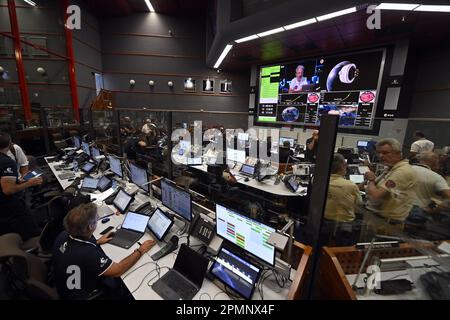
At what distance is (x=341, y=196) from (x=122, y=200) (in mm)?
2516

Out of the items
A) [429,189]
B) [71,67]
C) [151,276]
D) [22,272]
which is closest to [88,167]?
[22,272]

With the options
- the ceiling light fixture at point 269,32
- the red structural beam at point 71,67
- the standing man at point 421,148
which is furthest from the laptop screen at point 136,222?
the red structural beam at point 71,67

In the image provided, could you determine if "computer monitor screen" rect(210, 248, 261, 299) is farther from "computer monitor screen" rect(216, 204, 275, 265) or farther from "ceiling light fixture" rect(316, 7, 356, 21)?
"ceiling light fixture" rect(316, 7, 356, 21)

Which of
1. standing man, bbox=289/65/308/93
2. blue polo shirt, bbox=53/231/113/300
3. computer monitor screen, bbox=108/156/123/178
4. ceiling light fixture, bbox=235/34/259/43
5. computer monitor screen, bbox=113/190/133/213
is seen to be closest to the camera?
blue polo shirt, bbox=53/231/113/300

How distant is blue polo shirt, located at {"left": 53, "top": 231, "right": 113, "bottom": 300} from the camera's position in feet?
4.86

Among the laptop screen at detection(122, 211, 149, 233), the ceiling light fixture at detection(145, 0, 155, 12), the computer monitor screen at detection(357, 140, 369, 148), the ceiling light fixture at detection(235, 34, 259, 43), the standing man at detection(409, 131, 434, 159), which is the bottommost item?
the laptop screen at detection(122, 211, 149, 233)

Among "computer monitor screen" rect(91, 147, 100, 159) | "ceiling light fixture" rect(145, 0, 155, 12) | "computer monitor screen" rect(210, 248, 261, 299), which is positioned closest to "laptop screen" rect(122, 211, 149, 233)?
"computer monitor screen" rect(210, 248, 261, 299)

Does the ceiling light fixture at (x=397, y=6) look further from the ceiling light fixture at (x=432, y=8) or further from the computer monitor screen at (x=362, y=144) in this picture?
the computer monitor screen at (x=362, y=144)

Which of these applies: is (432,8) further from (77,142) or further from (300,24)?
(77,142)

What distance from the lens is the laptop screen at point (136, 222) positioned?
2.17m

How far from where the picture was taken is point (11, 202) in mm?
2506

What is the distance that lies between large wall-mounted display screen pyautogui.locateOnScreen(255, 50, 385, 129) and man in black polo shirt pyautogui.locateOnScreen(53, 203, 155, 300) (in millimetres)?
5512
